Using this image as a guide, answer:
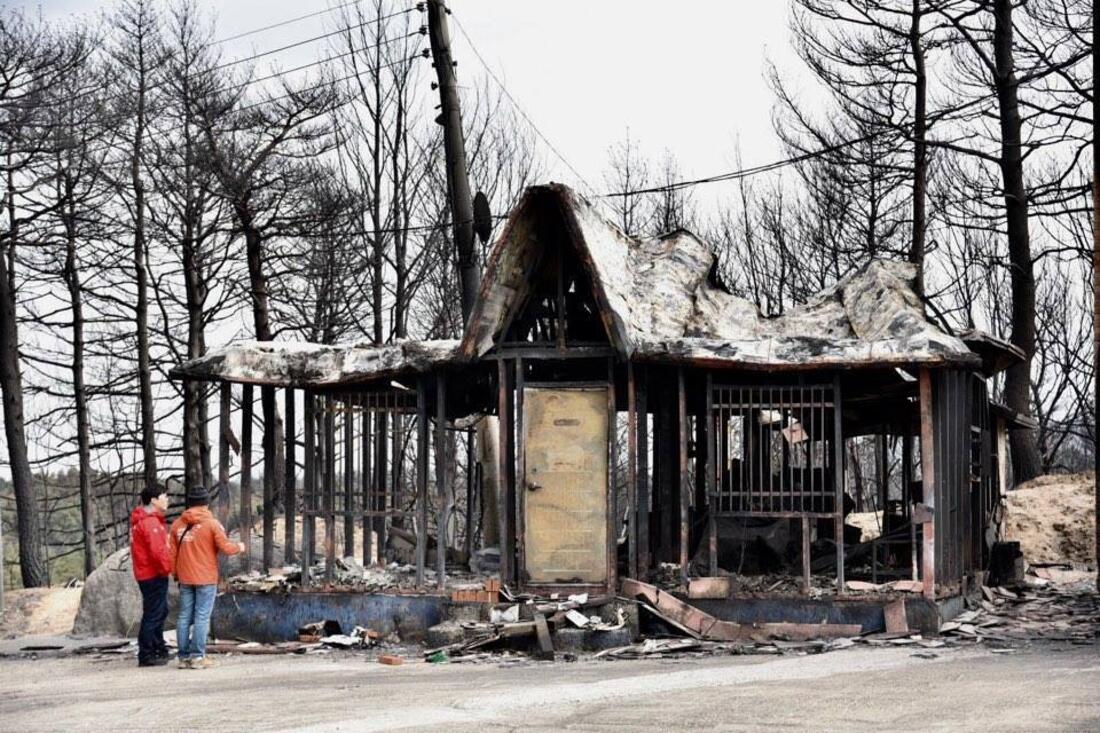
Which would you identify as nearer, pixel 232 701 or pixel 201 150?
pixel 232 701

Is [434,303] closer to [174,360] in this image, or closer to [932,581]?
[174,360]

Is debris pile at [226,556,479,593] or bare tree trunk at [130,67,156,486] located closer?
debris pile at [226,556,479,593]

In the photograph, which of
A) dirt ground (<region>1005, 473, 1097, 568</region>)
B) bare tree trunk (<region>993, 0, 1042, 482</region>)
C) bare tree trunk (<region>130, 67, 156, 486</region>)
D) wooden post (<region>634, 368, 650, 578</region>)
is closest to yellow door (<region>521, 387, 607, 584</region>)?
wooden post (<region>634, 368, 650, 578</region>)

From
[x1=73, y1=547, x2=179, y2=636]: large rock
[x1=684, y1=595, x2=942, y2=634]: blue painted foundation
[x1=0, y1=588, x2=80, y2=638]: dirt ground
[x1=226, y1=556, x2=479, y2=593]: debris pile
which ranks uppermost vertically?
[x1=226, y1=556, x2=479, y2=593]: debris pile

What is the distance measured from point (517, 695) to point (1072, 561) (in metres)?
16.3

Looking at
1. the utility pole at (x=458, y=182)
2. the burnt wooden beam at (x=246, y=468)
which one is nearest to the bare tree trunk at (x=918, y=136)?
the utility pole at (x=458, y=182)

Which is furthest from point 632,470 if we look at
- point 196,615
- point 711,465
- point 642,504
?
point 196,615

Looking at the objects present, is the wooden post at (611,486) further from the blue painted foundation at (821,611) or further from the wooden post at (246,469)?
the wooden post at (246,469)

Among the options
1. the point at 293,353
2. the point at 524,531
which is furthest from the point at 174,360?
the point at 524,531

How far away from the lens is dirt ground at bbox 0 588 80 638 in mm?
23641

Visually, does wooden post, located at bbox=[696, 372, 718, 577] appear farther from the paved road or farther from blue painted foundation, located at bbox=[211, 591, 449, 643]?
blue painted foundation, located at bbox=[211, 591, 449, 643]

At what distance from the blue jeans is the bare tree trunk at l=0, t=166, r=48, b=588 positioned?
1346 cm

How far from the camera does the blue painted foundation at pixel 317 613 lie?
1762 cm

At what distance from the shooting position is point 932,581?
54.6 feet
